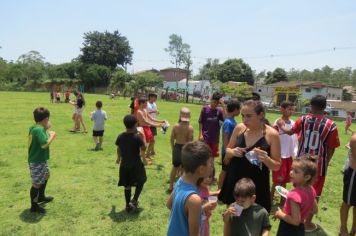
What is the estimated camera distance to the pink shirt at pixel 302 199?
3564 mm

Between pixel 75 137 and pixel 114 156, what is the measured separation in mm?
4112

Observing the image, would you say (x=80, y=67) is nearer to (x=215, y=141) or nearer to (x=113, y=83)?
(x=113, y=83)

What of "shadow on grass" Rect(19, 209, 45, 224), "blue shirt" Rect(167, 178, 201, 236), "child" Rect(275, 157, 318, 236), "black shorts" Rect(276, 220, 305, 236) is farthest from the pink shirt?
"shadow on grass" Rect(19, 209, 45, 224)

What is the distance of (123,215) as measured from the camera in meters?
6.18

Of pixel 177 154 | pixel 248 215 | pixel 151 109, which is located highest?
pixel 151 109

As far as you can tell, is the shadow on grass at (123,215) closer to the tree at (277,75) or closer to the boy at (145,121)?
the boy at (145,121)

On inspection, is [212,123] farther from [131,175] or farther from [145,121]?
[131,175]

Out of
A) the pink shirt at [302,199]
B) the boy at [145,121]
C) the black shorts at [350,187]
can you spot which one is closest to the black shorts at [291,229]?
the pink shirt at [302,199]

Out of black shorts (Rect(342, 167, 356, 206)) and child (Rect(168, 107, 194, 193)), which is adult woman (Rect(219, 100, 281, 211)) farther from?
child (Rect(168, 107, 194, 193))

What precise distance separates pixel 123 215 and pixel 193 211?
380 cm

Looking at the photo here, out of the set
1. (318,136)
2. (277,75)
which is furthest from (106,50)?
(318,136)

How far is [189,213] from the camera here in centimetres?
269

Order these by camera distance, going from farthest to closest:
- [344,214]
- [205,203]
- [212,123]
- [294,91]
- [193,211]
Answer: [294,91]
[212,123]
[344,214]
[205,203]
[193,211]

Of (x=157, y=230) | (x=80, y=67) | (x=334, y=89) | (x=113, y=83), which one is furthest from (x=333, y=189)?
(x=334, y=89)
